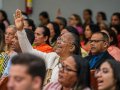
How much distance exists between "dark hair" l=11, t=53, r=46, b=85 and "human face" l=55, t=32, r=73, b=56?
215cm

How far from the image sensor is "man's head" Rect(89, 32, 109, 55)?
593 centimetres

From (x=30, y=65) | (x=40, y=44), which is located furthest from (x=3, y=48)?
(x=30, y=65)

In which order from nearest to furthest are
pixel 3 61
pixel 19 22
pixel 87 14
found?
pixel 19 22, pixel 3 61, pixel 87 14

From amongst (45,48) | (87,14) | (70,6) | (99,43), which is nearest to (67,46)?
(99,43)

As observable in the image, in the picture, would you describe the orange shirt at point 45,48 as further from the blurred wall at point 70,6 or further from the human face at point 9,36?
the blurred wall at point 70,6

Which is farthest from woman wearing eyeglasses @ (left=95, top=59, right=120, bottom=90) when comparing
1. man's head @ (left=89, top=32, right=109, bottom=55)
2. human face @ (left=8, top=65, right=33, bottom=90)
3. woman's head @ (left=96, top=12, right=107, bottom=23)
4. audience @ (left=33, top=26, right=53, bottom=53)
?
woman's head @ (left=96, top=12, right=107, bottom=23)

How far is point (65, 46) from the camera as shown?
5.42 m

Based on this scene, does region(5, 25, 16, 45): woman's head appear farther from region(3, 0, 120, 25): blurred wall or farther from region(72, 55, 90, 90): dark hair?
region(3, 0, 120, 25): blurred wall

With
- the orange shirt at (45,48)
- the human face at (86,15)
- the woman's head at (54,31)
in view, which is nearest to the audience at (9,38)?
the orange shirt at (45,48)

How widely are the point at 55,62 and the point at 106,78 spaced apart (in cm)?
116

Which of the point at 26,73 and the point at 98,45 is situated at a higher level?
the point at 26,73

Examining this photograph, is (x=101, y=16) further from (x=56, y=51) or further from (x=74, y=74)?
(x=74, y=74)

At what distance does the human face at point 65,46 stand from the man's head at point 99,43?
0.45 metres

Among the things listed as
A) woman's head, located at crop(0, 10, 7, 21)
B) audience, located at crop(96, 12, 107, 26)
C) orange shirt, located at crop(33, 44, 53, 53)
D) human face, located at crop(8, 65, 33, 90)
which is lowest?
audience, located at crop(96, 12, 107, 26)
